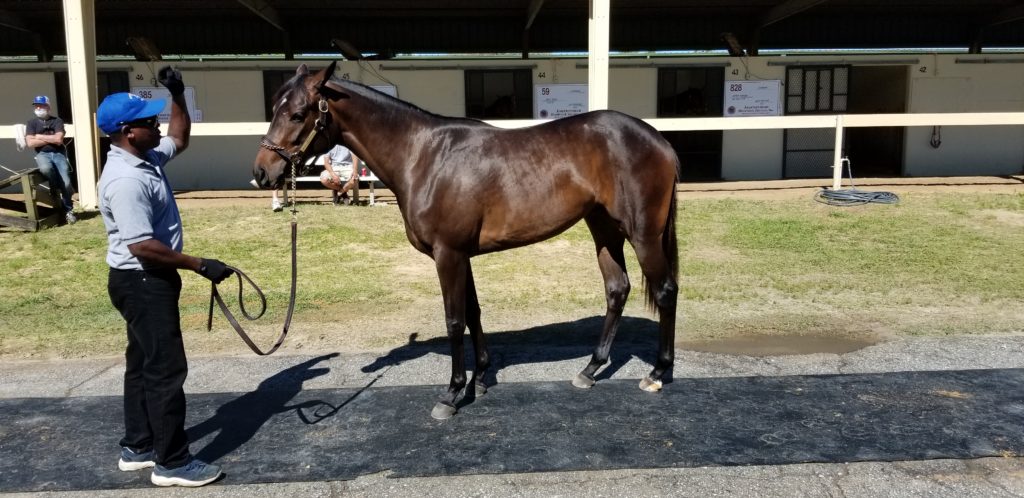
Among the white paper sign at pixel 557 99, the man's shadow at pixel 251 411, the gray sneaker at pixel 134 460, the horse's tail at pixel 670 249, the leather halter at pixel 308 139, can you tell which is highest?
the white paper sign at pixel 557 99

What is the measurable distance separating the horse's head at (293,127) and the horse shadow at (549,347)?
1575 millimetres

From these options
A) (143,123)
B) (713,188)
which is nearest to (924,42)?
(713,188)

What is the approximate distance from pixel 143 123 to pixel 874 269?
23.6ft

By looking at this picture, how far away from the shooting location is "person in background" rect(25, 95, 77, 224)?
34.0 feet

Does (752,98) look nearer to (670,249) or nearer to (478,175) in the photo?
(670,249)

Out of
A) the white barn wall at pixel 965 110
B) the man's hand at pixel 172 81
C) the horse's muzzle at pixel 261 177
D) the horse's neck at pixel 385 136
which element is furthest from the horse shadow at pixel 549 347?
the white barn wall at pixel 965 110

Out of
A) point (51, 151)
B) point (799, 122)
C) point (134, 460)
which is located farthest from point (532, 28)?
point (134, 460)

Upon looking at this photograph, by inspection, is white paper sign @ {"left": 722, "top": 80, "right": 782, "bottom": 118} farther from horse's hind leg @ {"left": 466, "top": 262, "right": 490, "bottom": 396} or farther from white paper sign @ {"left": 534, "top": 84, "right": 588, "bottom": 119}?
horse's hind leg @ {"left": 466, "top": 262, "right": 490, "bottom": 396}

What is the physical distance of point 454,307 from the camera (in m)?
4.09

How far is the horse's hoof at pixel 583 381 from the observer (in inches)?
173

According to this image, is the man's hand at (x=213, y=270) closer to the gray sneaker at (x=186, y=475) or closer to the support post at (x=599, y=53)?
the gray sneaker at (x=186, y=475)

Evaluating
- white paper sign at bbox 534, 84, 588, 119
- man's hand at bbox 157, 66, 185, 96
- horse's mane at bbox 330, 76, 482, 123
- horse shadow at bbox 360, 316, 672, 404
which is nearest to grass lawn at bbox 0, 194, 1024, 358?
horse shadow at bbox 360, 316, 672, 404

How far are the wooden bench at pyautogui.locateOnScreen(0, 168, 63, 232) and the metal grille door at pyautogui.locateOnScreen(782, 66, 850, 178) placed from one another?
13.8 metres

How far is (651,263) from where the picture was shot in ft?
14.1
